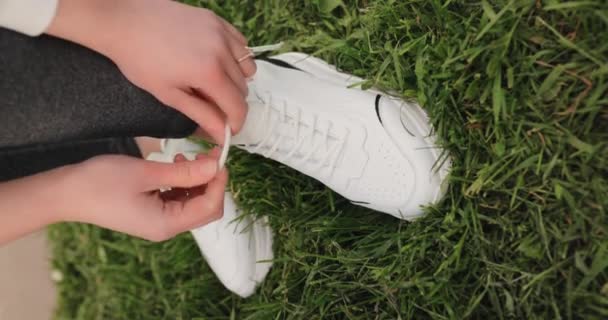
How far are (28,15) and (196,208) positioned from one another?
1.14 ft

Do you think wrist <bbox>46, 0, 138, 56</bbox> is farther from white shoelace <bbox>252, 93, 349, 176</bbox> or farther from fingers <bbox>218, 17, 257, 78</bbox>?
white shoelace <bbox>252, 93, 349, 176</bbox>

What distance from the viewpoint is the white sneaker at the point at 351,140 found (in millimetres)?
1016

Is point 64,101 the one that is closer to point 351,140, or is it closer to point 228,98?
point 228,98

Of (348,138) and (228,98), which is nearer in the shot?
(228,98)

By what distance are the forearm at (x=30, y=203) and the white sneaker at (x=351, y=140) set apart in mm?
274

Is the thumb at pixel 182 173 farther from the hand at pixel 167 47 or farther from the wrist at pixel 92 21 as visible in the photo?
the wrist at pixel 92 21

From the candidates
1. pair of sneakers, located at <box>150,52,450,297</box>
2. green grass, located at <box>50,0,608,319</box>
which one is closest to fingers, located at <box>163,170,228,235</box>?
pair of sneakers, located at <box>150,52,450,297</box>

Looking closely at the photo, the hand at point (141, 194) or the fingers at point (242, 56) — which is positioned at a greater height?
the fingers at point (242, 56)

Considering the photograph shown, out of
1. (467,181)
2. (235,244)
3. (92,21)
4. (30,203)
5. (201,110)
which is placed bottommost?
(235,244)

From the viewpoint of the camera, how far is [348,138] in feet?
3.45

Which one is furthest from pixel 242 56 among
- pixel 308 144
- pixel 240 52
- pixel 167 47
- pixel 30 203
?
pixel 30 203

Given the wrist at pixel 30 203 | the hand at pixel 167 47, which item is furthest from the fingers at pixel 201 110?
the wrist at pixel 30 203

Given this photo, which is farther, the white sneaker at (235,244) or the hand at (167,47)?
the white sneaker at (235,244)

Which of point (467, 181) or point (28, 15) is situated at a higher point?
point (28, 15)
